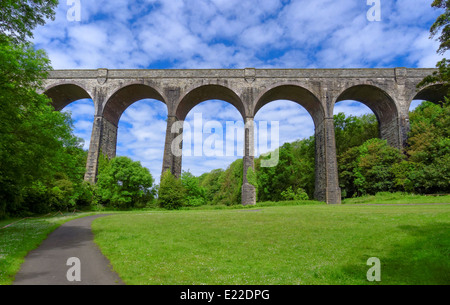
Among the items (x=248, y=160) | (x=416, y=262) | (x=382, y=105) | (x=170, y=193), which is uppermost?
(x=382, y=105)

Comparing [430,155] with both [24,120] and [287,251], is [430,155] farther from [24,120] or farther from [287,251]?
[24,120]

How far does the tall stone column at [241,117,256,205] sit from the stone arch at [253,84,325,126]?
2.27 m

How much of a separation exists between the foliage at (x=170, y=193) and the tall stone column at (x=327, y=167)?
1611 cm

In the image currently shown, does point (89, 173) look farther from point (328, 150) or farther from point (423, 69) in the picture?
point (423, 69)

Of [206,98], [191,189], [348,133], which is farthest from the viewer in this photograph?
[348,133]

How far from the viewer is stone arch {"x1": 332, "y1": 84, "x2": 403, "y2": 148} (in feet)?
96.9

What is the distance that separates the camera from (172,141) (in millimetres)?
30203

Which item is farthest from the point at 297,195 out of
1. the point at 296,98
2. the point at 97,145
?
the point at 97,145

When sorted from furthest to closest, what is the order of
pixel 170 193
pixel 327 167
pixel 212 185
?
pixel 212 185
pixel 327 167
pixel 170 193

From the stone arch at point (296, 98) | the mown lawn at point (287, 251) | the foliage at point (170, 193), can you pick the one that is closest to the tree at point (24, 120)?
the mown lawn at point (287, 251)

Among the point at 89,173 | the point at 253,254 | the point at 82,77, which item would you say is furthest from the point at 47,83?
the point at 253,254

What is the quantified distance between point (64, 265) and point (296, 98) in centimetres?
3159

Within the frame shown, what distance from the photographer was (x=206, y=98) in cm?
3431
